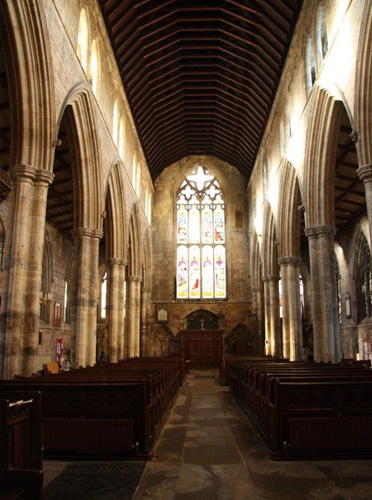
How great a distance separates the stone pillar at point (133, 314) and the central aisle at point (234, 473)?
519 inches

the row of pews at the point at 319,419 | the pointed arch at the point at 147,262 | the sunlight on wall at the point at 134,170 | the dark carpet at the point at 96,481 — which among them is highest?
the sunlight on wall at the point at 134,170

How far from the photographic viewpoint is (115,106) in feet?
51.2

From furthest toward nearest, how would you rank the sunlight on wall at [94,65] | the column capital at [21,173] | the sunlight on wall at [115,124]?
the sunlight on wall at [115,124], the sunlight on wall at [94,65], the column capital at [21,173]

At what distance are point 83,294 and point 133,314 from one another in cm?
802

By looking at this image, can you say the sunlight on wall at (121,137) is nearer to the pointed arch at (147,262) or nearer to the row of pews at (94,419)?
the pointed arch at (147,262)

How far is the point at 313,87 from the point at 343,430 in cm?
943

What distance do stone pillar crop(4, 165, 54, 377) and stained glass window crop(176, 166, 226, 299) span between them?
1746 centimetres

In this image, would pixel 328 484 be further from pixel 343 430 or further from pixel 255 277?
pixel 255 277

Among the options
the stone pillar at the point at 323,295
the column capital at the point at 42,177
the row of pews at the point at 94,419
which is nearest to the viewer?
the row of pews at the point at 94,419

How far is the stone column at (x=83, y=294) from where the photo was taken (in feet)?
39.9

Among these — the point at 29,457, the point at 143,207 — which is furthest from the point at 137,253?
the point at 29,457

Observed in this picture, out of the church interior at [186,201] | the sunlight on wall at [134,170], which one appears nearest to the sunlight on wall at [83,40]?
the church interior at [186,201]

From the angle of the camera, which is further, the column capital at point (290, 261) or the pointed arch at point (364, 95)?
the column capital at point (290, 261)

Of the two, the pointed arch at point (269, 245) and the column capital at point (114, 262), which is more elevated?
the pointed arch at point (269, 245)
